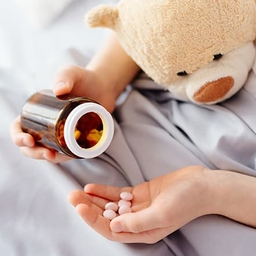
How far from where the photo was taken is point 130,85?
872mm

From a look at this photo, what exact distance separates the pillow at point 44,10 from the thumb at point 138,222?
0.53 m

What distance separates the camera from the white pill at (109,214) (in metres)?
0.64

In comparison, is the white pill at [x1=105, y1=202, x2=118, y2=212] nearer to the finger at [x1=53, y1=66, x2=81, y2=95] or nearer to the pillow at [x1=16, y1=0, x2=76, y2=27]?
the finger at [x1=53, y1=66, x2=81, y2=95]

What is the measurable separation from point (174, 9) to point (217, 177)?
24cm

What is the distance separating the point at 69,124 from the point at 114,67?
12.0 inches

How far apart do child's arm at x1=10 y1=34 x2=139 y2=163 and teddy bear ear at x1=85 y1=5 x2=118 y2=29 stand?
0.33 feet

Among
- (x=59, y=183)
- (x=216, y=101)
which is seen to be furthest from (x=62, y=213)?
(x=216, y=101)

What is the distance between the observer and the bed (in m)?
0.65

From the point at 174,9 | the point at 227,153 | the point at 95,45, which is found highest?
the point at 174,9

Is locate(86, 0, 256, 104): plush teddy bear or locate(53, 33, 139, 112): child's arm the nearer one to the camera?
locate(86, 0, 256, 104): plush teddy bear

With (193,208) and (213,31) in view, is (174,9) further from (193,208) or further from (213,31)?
(193,208)

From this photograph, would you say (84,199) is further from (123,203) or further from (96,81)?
(96,81)

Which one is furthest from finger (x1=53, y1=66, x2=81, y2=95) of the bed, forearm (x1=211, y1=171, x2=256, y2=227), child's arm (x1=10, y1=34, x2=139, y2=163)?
forearm (x1=211, y1=171, x2=256, y2=227)

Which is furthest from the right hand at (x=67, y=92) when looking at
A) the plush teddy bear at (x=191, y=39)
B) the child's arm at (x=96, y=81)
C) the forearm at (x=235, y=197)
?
the forearm at (x=235, y=197)
